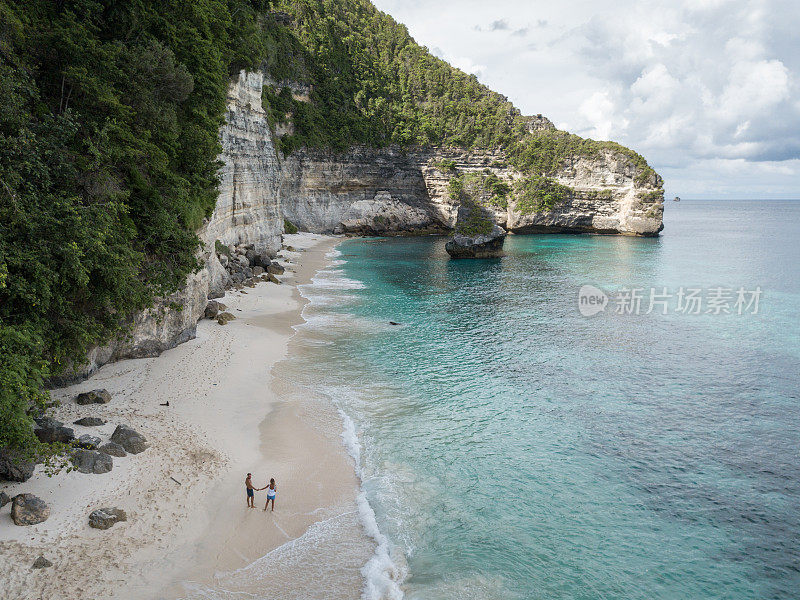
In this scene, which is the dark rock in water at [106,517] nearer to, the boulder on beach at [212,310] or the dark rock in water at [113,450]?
the dark rock in water at [113,450]

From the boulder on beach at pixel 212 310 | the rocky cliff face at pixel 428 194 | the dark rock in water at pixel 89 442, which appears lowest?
the dark rock in water at pixel 89 442

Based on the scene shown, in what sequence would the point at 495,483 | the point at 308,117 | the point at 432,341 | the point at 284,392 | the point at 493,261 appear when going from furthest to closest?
1. the point at 308,117
2. the point at 493,261
3. the point at 432,341
4. the point at 284,392
5. the point at 495,483

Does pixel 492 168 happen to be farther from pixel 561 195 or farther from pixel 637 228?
pixel 637 228

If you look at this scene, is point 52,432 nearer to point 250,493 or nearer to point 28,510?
point 28,510

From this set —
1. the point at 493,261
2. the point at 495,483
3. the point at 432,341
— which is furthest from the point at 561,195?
the point at 495,483

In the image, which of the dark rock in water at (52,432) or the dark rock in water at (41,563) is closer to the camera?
the dark rock in water at (41,563)

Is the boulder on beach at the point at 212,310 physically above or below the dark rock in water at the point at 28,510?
above

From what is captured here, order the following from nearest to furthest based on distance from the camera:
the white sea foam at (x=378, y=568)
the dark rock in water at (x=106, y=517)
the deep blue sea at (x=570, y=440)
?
the white sea foam at (x=378, y=568)
the dark rock in water at (x=106, y=517)
the deep blue sea at (x=570, y=440)

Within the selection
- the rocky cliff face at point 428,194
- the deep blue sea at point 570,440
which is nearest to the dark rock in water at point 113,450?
the deep blue sea at point 570,440
